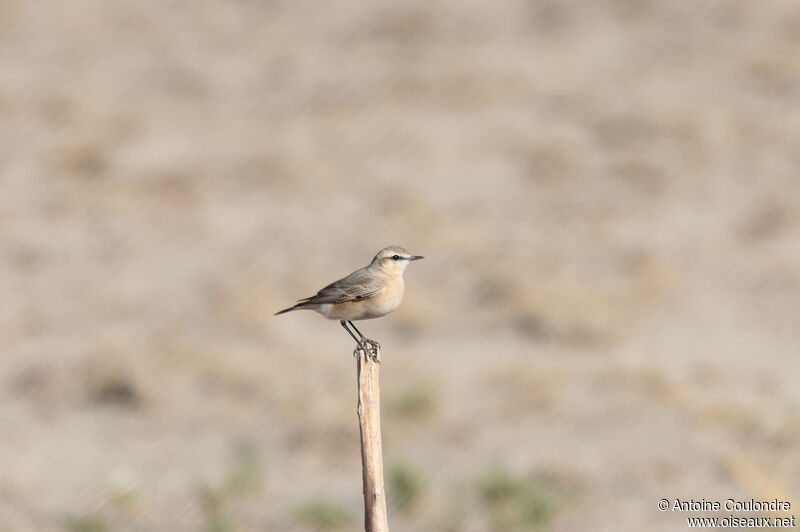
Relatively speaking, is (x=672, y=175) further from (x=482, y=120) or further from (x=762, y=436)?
(x=762, y=436)

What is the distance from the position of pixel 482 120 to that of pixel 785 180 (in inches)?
209

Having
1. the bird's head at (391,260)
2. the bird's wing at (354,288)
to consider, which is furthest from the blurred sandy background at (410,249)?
the bird's wing at (354,288)

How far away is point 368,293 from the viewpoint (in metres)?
6.06

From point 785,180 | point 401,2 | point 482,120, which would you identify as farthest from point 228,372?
point 401,2

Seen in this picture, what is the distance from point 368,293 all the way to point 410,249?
418 inches

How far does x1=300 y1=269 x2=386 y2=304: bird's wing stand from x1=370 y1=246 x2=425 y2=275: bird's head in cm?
11

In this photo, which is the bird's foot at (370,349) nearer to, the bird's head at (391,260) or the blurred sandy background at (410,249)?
the bird's head at (391,260)

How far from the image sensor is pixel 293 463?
12.2 meters

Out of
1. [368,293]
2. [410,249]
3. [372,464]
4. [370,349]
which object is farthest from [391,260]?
[410,249]

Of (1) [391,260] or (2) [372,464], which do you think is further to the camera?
(1) [391,260]

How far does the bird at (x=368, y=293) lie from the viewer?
19.9 ft

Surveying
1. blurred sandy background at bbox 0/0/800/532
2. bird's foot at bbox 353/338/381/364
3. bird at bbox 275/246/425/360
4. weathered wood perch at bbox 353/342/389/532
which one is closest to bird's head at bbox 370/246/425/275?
bird at bbox 275/246/425/360

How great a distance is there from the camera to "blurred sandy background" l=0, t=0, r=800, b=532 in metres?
11.8

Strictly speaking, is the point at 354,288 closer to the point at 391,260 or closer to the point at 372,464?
the point at 391,260
